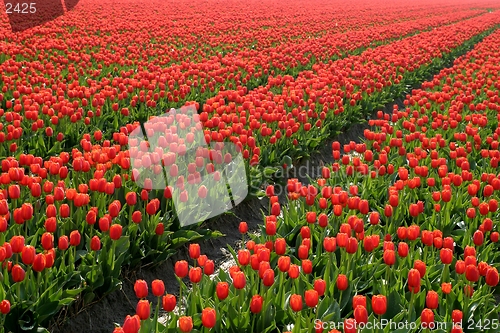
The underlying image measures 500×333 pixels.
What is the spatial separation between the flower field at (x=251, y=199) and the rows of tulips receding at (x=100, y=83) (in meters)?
0.04

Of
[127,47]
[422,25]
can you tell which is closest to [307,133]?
[127,47]

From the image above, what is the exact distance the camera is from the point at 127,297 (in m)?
4.45

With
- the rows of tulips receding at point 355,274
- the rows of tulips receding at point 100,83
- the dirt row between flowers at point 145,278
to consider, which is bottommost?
the dirt row between flowers at point 145,278

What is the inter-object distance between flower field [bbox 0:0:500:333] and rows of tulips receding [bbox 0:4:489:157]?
0.14 feet

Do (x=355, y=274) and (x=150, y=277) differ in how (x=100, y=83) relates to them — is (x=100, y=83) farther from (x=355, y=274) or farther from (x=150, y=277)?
(x=355, y=274)

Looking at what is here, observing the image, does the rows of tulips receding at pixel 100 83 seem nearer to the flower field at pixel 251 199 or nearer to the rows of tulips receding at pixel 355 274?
the flower field at pixel 251 199

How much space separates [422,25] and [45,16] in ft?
57.4

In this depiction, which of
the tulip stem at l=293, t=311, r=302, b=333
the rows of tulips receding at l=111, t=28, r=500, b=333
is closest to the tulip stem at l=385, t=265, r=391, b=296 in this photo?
the rows of tulips receding at l=111, t=28, r=500, b=333

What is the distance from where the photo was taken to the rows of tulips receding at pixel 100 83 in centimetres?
716

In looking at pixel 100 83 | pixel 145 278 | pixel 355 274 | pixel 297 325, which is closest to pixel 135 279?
pixel 145 278

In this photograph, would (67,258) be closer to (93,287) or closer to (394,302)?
(93,287)

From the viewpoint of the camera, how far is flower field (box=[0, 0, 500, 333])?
11.0ft

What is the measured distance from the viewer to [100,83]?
930 centimetres

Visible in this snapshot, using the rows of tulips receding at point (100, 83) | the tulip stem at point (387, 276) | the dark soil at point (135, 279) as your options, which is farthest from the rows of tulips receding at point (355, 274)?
the rows of tulips receding at point (100, 83)
